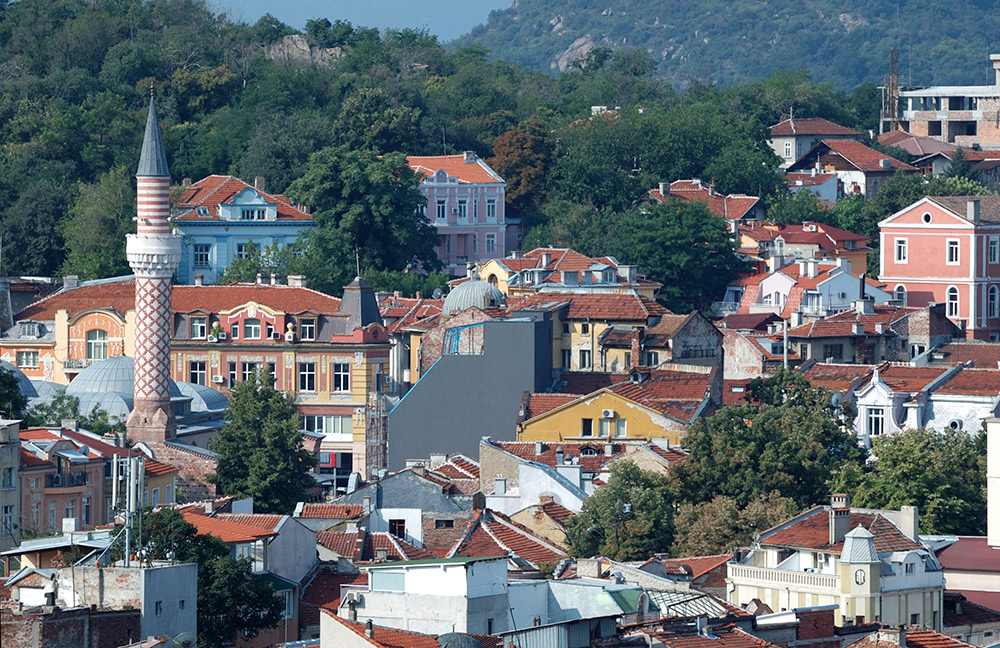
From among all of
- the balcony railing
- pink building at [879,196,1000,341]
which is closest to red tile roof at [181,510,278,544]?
the balcony railing

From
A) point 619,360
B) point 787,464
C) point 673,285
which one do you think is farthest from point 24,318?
point 787,464

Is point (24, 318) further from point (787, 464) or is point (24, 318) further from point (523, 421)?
point (787, 464)

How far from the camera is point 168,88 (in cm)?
8662

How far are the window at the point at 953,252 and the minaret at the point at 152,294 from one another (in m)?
26.5

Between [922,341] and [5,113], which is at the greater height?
[5,113]

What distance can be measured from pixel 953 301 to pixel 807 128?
96.9 feet

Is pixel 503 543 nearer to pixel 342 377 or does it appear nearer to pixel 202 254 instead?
pixel 342 377

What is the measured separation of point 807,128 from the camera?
10481 cm

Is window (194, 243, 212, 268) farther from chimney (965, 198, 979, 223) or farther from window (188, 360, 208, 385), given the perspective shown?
chimney (965, 198, 979, 223)

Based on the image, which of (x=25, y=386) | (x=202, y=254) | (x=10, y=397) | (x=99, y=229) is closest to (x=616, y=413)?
(x=10, y=397)

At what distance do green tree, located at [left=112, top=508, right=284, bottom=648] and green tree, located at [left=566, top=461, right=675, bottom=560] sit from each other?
7972 millimetres

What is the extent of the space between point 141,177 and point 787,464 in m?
18.6

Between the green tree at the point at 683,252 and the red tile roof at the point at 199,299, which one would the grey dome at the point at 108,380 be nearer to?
the red tile roof at the point at 199,299

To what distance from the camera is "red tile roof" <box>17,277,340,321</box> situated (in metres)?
63.2
